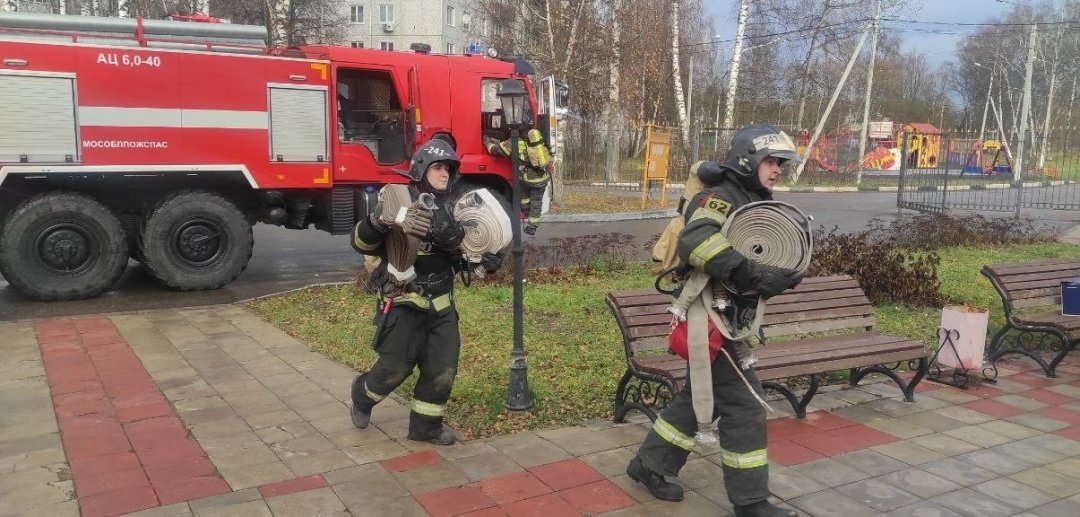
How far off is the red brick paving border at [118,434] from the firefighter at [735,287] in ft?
7.27

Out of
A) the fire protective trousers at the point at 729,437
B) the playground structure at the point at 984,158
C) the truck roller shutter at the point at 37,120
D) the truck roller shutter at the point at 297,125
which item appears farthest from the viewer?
the playground structure at the point at 984,158

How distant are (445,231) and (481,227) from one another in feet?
0.77

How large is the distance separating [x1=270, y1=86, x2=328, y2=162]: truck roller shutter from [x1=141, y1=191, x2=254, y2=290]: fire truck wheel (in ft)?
2.87

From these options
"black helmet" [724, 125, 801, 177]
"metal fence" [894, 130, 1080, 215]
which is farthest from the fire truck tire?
"metal fence" [894, 130, 1080, 215]

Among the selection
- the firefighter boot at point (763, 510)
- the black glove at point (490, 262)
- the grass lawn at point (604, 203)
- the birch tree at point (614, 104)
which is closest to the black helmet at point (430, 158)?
the black glove at point (490, 262)

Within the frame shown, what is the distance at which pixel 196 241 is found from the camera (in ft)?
29.0

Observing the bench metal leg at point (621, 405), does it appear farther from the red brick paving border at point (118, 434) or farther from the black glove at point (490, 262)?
the red brick paving border at point (118, 434)

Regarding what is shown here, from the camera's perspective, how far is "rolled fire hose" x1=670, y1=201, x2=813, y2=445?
3357 millimetres

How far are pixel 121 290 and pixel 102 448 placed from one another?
17.7 ft

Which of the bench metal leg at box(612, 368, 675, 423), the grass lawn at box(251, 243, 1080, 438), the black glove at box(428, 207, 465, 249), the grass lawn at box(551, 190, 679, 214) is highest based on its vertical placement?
the black glove at box(428, 207, 465, 249)

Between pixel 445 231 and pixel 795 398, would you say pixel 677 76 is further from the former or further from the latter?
pixel 445 231

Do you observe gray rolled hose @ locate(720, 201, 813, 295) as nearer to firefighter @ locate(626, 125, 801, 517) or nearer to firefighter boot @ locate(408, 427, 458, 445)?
firefighter @ locate(626, 125, 801, 517)

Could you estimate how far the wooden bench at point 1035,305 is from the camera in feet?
19.5

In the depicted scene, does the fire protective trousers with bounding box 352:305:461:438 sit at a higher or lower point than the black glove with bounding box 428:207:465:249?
lower
